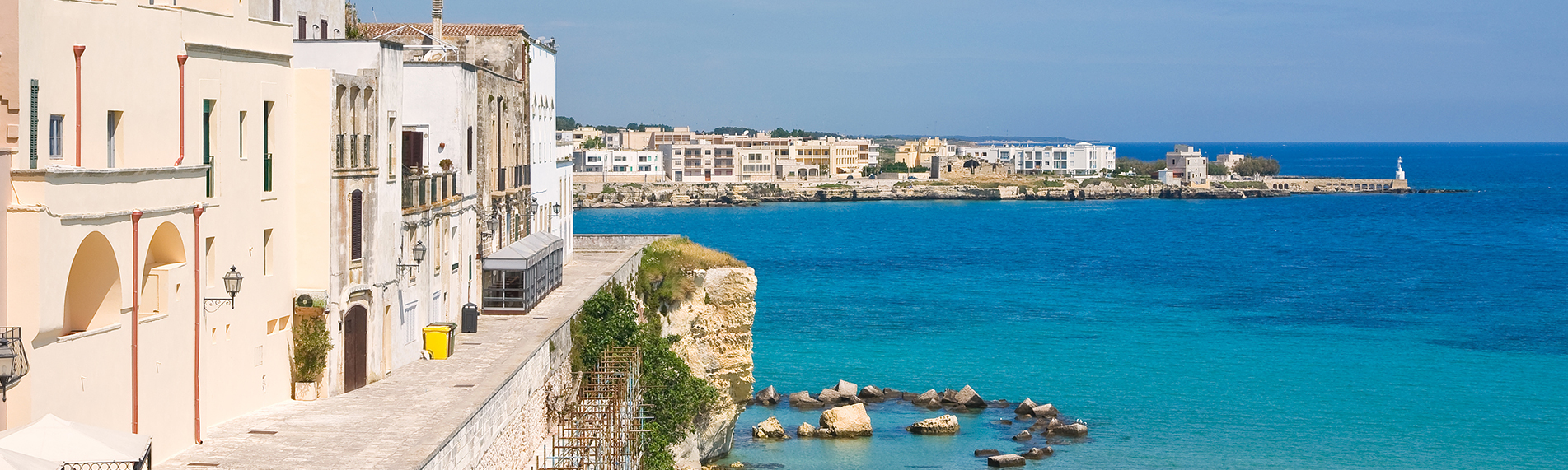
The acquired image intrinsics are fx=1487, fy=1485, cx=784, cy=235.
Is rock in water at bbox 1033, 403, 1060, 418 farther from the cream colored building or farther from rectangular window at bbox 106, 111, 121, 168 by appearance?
rectangular window at bbox 106, 111, 121, 168

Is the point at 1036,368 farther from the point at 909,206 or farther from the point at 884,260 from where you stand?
the point at 909,206

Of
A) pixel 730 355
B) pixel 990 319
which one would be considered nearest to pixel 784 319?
pixel 990 319

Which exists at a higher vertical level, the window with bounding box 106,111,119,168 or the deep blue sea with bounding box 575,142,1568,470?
the window with bounding box 106,111,119,168

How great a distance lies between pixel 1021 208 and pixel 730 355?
504ft

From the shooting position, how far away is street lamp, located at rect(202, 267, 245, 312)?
1777cm

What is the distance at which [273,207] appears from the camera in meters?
20.2

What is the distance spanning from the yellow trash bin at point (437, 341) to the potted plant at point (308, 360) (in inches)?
168

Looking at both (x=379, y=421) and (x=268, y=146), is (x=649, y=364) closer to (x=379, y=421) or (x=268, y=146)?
(x=379, y=421)

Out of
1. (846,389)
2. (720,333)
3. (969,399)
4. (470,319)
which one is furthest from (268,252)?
(969,399)

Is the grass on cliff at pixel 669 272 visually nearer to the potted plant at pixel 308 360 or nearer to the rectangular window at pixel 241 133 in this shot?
the potted plant at pixel 308 360

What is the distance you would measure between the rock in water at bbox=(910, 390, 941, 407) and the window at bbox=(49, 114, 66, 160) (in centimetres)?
3364

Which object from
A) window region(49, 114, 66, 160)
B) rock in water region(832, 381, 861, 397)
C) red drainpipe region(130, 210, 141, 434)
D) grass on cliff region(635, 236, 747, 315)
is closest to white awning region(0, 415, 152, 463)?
red drainpipe region(130, 210, 141, 434)

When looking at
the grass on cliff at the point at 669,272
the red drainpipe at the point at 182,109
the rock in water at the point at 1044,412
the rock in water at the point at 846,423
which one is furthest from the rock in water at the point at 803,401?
the red drainpipe at the point at 182,109

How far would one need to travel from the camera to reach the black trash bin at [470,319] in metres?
28.4
